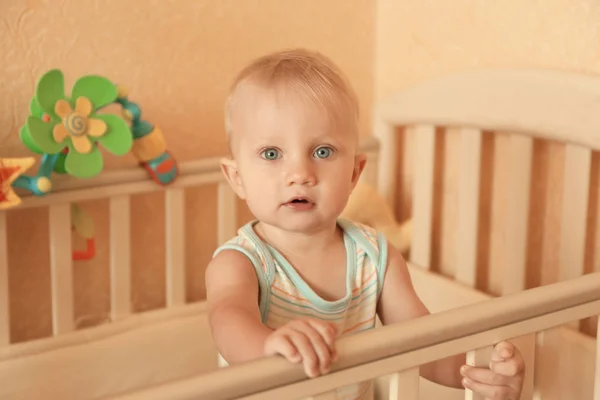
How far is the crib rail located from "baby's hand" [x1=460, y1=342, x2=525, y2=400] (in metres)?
0.02

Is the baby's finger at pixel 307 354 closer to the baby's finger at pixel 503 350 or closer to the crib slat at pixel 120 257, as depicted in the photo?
the baby's finger at pixel 503 350

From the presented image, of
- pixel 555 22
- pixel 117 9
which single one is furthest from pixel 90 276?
pixel 555 22

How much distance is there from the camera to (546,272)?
1.25 m

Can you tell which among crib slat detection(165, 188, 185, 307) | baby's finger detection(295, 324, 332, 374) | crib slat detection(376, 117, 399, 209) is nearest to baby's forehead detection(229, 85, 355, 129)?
baby's finger detection(295, 324, 332, 374)

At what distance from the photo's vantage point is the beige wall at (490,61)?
1179mm

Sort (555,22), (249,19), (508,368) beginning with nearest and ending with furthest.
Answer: (508,368), (555,22), (249,19)

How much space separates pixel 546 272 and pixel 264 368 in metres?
0.73

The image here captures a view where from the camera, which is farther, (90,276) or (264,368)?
(90,276)

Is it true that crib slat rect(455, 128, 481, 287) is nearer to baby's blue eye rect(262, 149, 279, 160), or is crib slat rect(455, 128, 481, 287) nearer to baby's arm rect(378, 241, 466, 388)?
baby's arm rect(378, 241, 466, 388)

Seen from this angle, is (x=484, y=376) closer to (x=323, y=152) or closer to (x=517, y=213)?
(x=323, y=152)

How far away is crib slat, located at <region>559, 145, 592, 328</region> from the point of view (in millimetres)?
1131

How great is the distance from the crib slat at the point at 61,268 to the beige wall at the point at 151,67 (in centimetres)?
10

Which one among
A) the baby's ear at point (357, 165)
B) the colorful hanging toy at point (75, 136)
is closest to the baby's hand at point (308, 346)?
the baby's ear at point (357, 165)

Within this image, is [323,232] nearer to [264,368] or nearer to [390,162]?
[264,368]
